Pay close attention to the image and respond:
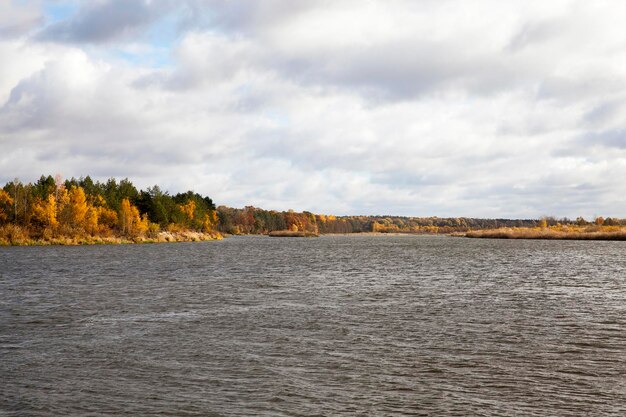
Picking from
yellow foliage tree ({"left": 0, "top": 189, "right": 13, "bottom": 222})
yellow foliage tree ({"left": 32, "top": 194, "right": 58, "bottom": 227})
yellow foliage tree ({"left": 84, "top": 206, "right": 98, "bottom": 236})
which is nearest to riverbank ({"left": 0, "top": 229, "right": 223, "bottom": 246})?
yellow foliage tree ({"left": 84, "top": 206, "right": 98, "bottom": 236})

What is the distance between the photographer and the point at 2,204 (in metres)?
133

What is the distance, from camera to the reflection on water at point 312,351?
1566cm

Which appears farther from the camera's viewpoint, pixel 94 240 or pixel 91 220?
pixel 91 220

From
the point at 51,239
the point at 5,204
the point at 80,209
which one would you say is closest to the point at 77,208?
the point at 80,209

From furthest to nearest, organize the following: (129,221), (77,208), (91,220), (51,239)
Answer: (129,221) → (91,220) → (77,208) → (51,239)

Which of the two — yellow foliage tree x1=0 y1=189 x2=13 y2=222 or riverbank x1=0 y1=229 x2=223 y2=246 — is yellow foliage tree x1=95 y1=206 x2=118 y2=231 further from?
yellow foliage tree x1=0 y1=189 x2=13 y2=222

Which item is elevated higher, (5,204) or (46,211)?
(5,204)

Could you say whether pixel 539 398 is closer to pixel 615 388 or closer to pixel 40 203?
pixel 615 388

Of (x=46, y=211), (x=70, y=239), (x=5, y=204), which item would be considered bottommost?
(x=70, y=239)

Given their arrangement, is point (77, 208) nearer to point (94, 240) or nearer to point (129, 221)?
point (94, 240)

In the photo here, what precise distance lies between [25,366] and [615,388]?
19.7 meters

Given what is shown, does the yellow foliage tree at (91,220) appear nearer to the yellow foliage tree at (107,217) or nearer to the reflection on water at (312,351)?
the yellow foliage tree at (107,217)

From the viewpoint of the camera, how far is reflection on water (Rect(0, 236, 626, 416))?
51.4ft

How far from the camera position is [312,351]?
2203cm
